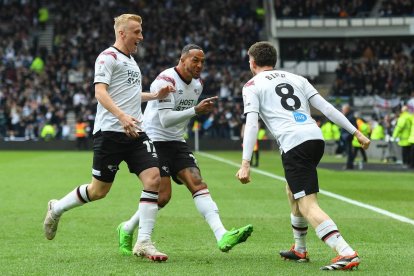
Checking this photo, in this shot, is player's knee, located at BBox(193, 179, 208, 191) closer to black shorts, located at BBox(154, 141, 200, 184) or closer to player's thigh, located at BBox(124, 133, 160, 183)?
black shorts, located at BBox(154, 141, 200, 184)

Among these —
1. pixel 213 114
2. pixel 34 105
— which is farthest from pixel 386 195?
pixel 34 105

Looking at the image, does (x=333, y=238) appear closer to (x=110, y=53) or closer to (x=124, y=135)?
(x=124, y=135)

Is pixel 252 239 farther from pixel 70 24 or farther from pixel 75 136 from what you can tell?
pixel 70 24

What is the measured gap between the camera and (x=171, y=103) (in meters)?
10.4

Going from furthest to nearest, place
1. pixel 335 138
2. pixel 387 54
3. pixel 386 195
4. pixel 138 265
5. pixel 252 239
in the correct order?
pixel 387 54, pixel 335 138, pixel 386 195, pixel 252 239, pixel 138 265

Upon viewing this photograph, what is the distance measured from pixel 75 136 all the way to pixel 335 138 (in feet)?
51.0

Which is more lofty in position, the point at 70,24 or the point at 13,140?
the point at 70,24

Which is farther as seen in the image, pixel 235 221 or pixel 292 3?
pixel 292 3

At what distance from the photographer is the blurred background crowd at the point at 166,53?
176ft

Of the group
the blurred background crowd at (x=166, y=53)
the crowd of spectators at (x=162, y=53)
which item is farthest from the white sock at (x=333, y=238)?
the crowd of spectators at (x=162, y=53)

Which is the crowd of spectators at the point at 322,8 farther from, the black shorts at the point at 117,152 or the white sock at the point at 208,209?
the black shorts at the point at 117,152

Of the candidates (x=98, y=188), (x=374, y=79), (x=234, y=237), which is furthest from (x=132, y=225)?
(x=374, y=79)

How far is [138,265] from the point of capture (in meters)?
9.27

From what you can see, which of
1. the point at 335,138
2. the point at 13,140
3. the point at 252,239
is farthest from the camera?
the point at 13,140
